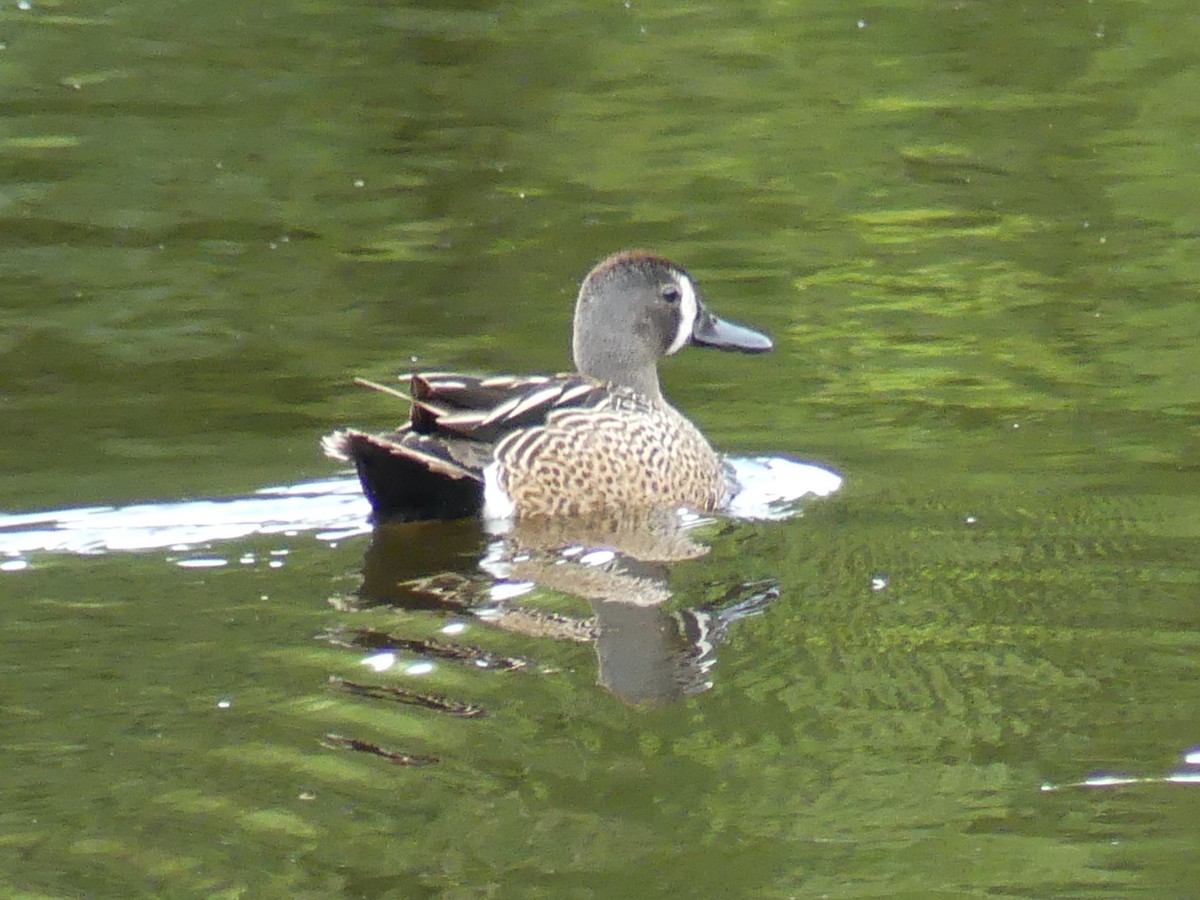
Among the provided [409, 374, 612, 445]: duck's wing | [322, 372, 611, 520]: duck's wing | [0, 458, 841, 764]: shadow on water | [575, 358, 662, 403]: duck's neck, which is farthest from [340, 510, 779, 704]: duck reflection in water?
[575, 358, 662, 403]: duck's neck

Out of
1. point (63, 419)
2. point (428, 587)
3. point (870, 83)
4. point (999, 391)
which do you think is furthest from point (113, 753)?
point (870, 83)

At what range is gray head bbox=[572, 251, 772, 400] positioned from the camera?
9781 mm

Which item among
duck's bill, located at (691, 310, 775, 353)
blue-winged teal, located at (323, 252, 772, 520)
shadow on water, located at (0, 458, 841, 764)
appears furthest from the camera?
duck's bill, located at (691, 310, 775, 353)

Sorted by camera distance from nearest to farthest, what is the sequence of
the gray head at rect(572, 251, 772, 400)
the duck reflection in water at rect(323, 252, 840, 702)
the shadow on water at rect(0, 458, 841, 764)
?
the shadow on water at rect(0, 458, 841, 764) < the duck reflection in water at rect(323, 252, 840, 702) < the gray head at rect(572, 251, 772, 400)

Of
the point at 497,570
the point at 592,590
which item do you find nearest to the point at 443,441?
the point at 497,570

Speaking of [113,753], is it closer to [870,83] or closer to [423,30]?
[870,83]

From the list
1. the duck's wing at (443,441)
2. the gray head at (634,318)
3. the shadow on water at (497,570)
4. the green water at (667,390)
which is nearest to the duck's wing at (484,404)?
the duck's wing at (443,441)

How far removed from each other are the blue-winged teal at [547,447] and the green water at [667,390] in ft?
0.92

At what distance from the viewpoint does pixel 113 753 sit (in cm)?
588

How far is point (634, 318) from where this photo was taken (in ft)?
32.2

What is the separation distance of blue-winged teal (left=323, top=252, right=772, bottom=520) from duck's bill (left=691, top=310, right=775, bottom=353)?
34cm

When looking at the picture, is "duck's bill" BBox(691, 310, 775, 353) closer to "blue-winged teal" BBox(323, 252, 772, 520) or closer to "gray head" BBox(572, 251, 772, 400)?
"gray head" BBox(572, 251, 772, 400)

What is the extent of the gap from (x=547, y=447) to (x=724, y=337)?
1.52m

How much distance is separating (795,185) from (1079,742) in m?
8.44
